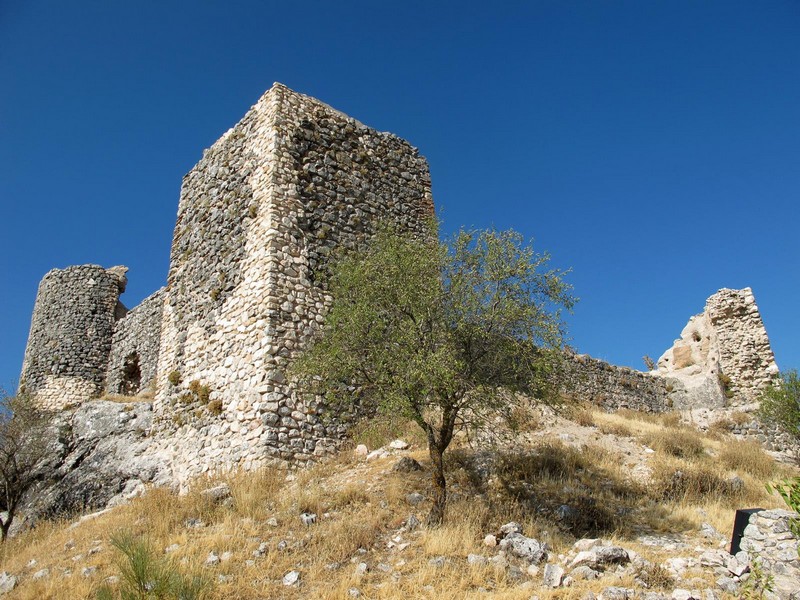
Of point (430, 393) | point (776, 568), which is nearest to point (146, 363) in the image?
point (430, 393)

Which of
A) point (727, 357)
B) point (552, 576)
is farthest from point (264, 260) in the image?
point (727, 357)

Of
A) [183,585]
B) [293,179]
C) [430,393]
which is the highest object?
[293,179]

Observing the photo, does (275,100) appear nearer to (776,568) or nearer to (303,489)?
(303,489)

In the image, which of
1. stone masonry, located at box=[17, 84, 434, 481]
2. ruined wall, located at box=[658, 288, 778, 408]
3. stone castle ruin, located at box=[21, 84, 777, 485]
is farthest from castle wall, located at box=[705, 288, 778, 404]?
stone masonry, located at box=[17, 84, 434, 481]

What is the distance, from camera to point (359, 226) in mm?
12234

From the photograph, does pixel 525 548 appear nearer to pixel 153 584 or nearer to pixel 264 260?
pixel 153 584

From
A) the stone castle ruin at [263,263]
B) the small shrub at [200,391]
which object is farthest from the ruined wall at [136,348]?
the small shrub at [200,391]

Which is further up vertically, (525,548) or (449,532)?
(449,532)

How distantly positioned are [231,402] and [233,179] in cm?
484

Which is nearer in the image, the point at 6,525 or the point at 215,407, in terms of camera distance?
the point at 215,407

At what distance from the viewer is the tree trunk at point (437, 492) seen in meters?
7.30

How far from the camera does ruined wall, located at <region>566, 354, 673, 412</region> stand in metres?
20.2

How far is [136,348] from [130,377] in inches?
60.7

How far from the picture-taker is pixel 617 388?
2116 centimetres
